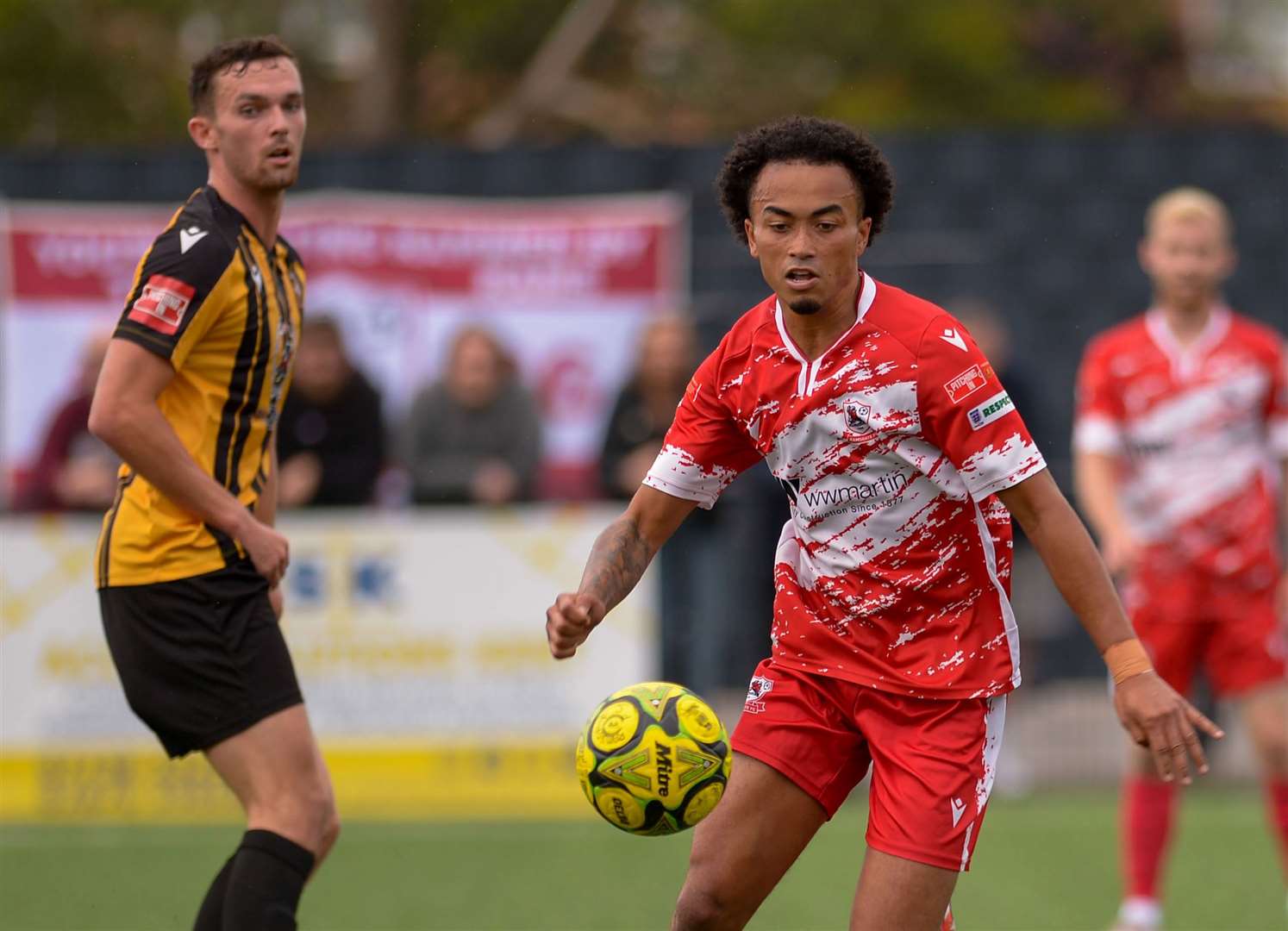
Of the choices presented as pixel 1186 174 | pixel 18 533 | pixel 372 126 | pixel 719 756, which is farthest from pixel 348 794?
pixel 372 126

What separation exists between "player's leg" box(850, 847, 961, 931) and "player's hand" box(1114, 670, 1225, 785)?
1.81 feet

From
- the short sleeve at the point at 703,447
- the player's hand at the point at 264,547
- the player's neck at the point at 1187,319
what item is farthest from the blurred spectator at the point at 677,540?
the short sleeve at the point at 703,447

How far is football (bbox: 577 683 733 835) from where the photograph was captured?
423 centimetres

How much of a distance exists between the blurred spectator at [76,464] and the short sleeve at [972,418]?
6001 mm

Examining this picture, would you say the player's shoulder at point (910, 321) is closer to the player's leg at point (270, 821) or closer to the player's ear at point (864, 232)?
the player's ear at point (864, 232)

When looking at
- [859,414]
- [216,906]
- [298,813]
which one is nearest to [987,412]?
[859,414]

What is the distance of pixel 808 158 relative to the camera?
4.28m

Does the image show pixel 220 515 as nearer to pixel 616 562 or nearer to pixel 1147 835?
pixel 616 562

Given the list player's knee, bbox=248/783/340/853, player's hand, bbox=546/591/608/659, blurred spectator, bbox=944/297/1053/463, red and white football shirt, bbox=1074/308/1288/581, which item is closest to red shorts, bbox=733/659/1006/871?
player's hand, bbox=546/591/608/659

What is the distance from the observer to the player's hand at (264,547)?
4695mm

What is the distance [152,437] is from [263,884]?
1092 millimetres

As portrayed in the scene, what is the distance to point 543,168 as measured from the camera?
38.4 ft

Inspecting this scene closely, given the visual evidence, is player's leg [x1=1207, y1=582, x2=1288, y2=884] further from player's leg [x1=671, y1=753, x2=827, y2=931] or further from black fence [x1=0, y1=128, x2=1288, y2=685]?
black fence [x1=0, y1=128, x2=1288, y2=685]

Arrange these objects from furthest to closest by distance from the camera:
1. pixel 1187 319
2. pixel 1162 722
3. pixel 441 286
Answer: pixel 441 286 < pixel 1187 319 < pixel 1162 722
